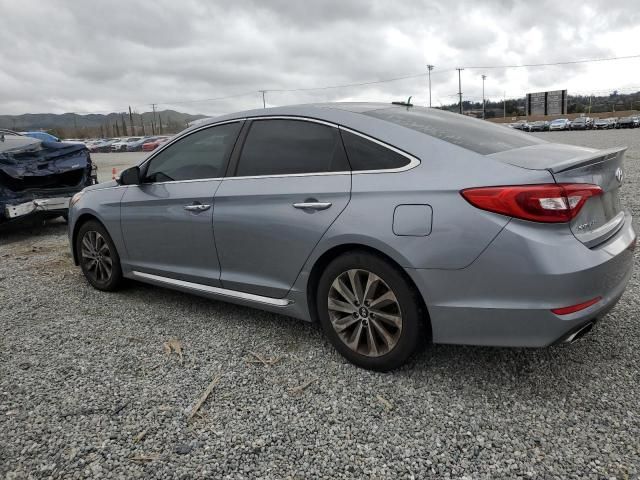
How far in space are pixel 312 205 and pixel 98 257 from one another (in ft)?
8.92

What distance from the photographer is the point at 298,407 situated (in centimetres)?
276

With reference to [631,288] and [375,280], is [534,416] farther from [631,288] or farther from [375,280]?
[631,288]

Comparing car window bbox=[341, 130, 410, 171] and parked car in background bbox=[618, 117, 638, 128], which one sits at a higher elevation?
parked car in background bbox=[618, 117, 638, 128]

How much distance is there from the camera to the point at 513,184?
2.44 metres

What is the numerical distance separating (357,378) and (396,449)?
67 centimetres

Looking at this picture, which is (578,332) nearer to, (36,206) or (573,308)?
(573,308)

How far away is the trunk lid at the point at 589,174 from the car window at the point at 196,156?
76.1 inches

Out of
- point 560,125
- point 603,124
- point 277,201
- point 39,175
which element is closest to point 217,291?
point 277,201

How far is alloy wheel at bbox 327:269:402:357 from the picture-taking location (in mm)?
2867


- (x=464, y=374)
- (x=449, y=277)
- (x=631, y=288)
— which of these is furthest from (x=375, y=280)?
(x=631, y=288)

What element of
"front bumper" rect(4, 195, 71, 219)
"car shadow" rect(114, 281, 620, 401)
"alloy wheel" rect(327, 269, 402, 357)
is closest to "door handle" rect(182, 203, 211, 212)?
"car shadow" rect(114, 281, 620, 401)

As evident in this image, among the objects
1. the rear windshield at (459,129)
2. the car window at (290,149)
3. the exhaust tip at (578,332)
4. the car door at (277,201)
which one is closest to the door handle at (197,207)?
the car door at (277,201)

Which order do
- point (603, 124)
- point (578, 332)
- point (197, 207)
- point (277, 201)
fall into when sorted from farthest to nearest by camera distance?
point (603, 124), point (197, 207), point (277, 201), point (578, 332)

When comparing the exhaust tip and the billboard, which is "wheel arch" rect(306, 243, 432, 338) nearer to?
the exhaust tip
